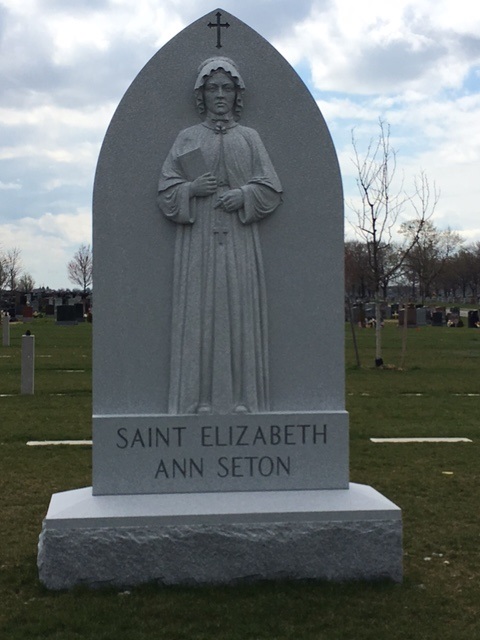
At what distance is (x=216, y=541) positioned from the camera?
4.94 metres

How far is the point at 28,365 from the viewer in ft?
47.2

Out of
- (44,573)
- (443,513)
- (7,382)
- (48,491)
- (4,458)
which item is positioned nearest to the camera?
(44,573)

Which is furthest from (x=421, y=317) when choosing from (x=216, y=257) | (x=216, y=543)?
(x=216, y=543)

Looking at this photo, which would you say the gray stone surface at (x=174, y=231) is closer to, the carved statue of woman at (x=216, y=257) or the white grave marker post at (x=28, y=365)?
the carved statue of woman at (x=216, y=257)

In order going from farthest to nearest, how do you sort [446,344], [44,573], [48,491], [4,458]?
[446,344] < [4,458] < [48,491] < [44,573]

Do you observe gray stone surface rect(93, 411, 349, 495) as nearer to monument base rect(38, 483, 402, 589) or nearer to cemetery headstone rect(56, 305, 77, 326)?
monument base rect(38, 483, 402, 589)

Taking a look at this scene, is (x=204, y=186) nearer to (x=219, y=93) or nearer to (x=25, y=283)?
(x=219, y=93)

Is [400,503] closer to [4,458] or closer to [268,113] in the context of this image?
[268,113]

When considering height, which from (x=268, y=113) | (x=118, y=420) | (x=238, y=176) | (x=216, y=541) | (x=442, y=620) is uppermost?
(x=268, y=113)

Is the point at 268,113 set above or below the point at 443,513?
above

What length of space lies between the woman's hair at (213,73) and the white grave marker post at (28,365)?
31.1 feet

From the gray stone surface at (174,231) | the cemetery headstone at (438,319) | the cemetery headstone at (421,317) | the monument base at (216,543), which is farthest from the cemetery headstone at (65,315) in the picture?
the monument base at (216,543)

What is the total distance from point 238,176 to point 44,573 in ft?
8.69

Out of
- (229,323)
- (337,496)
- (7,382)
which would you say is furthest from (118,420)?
(7,382)
